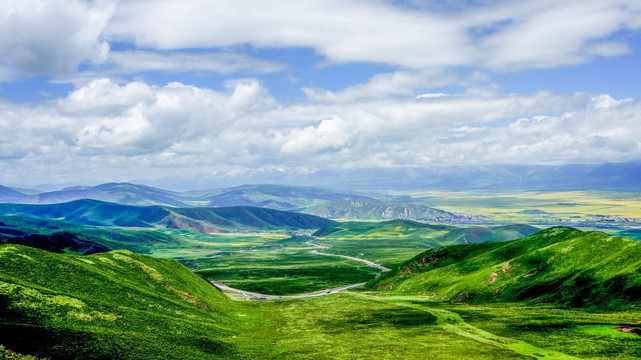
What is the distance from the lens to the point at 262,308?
465 feet

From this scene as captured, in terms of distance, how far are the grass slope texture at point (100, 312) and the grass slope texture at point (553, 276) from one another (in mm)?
93965

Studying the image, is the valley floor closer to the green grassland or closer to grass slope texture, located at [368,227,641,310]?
the green grassland

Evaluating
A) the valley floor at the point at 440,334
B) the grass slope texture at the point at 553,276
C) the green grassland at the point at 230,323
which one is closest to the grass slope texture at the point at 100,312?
the green grassland at the point at 230,323

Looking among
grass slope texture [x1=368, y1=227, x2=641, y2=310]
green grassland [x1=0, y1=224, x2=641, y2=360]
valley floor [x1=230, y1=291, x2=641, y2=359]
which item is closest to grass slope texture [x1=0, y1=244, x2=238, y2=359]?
green grassland [x1=0, y1=224, x2=641, y2=360]

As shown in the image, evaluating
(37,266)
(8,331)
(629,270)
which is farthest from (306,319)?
(629,270)

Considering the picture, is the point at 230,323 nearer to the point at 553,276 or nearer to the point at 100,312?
the point at 100,312

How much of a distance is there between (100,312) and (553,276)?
13379cm

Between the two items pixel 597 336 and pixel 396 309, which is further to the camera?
pixel 396 309

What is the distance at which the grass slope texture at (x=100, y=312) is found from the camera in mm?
52188

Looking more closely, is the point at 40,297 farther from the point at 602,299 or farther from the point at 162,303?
the point at 602,299

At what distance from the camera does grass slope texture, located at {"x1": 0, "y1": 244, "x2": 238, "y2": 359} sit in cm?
5219

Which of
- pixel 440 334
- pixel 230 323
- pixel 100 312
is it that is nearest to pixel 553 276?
pixel 440 334

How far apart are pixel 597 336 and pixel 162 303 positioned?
317 ft

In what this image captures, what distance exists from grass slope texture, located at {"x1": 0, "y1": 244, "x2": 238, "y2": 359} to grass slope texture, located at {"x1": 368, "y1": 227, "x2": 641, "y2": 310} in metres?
94.0
